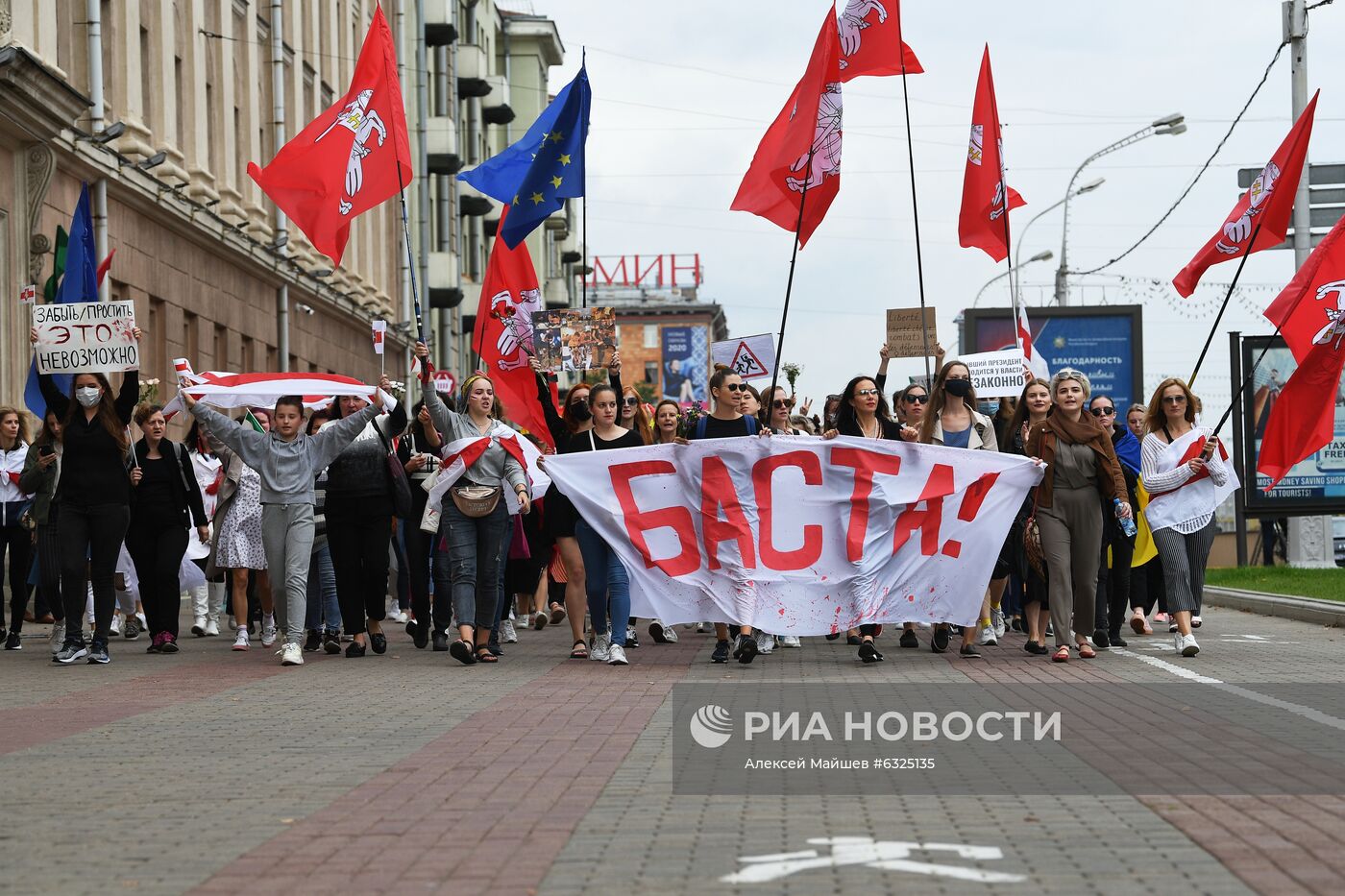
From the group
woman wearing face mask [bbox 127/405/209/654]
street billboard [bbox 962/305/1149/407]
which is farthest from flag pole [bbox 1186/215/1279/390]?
street billboard [bbox 962/305/1149/407]

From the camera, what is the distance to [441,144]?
54.4 m

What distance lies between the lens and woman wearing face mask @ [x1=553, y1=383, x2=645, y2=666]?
1341 cm

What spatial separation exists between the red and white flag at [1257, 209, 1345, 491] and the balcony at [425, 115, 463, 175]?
40370 mm

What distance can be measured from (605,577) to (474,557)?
2.96 feet

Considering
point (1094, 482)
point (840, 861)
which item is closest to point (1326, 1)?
point (1094, 482)

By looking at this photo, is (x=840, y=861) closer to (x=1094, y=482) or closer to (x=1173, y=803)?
(x=1173, y=803)

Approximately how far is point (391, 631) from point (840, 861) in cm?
1244

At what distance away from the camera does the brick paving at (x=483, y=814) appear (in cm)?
565

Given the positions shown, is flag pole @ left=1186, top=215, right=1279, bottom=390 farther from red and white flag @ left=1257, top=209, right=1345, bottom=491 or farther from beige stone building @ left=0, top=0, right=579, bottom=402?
beige stone building @ left=0, top=0, right=579, bottom=402

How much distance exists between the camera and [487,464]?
13352mm

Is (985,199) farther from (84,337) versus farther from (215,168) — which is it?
(215,168)

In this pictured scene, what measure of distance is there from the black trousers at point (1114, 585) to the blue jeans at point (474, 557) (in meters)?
4.40

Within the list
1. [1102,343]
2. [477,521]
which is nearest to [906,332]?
[477,521]

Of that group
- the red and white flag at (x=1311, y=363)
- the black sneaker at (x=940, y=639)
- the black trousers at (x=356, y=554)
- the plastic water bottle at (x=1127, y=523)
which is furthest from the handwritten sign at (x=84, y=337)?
the red and white flag at (x=1311, y=363)
